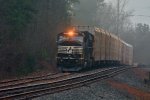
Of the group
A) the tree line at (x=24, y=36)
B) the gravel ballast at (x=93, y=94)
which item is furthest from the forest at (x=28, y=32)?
the gravel ballast at (x=93, y=94)

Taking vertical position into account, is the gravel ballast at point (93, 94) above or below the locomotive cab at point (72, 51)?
below

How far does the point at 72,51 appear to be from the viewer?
3041cm

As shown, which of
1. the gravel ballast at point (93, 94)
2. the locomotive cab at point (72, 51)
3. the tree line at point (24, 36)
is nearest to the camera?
the gravel ballast at point (93, 94)

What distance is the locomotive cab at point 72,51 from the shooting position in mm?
30188

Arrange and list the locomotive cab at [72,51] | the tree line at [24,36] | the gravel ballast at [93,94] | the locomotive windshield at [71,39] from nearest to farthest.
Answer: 1. the gravel ballast at [93,94]
2. the tree line at [24,36]
3. the locomotive cab at [72,51]
4. the locomotive windshield at [71,39]

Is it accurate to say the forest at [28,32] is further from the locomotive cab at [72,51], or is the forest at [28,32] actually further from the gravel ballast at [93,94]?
the gravel ballast at [93,94]

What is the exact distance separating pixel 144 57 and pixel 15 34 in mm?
76339

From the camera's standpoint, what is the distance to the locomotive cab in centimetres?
3019

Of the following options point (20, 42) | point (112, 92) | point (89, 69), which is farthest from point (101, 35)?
point (112, 92)

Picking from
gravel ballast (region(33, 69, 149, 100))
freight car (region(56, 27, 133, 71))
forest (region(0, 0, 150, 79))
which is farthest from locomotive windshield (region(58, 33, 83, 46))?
gravel ballast (region(33, 69, 149, 100))

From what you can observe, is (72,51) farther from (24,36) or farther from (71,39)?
(24,36)

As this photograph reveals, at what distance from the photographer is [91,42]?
108 feet

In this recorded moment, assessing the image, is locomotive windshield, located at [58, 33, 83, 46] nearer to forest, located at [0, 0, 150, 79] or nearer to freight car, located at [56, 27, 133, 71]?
freight car, located at [56, 27, 133, 71]

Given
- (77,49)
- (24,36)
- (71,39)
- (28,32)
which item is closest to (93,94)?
(77,49)
